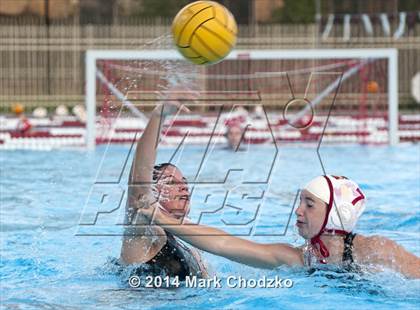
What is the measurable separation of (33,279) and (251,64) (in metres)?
16.2

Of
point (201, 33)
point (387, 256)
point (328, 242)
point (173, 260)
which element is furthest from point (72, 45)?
point (387, 256)

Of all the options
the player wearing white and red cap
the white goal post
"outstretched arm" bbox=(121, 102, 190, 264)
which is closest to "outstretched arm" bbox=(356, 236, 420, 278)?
the player wearing white and red cap

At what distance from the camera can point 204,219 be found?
7.68m

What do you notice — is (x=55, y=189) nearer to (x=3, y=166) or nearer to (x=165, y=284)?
(x=3, y=166)

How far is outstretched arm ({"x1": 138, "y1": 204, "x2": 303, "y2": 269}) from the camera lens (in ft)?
13.0

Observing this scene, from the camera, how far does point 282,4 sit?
25594 millimetres

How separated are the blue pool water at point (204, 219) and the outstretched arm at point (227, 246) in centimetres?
12

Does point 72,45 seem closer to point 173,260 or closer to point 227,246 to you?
point 173,260

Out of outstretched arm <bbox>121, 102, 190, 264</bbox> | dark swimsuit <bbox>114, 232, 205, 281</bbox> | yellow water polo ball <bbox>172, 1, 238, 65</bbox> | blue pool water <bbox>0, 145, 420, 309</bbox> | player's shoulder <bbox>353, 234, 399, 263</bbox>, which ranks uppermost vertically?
yellow water polo ball <bbox>172, 1, 238, 65</bbox>

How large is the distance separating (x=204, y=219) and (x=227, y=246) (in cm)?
348

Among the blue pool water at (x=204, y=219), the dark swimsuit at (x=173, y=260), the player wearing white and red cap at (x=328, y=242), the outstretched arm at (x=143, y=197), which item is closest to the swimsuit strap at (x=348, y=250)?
the player wearing white and red cap at (x=328, y=242)

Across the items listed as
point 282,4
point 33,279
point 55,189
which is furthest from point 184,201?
point 282,4

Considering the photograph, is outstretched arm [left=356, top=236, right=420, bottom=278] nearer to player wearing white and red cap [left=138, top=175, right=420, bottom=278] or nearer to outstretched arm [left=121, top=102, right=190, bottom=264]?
player wearing white and red cap [left=138, top=175, right=420, bottom=278]

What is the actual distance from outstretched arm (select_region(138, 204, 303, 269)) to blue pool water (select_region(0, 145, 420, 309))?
0.38 feet
